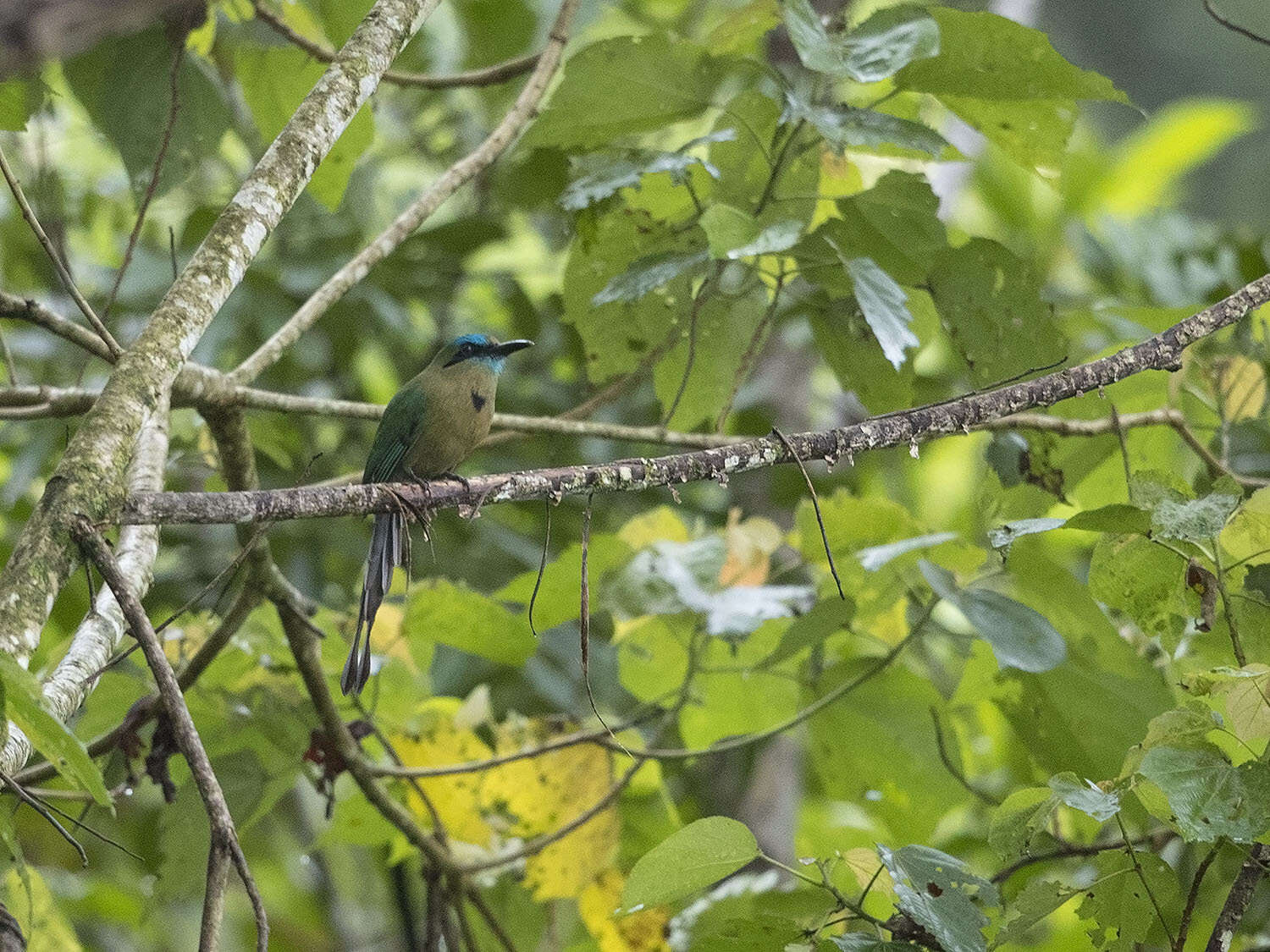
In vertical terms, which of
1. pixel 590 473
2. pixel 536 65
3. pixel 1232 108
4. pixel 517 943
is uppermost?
pixel 536 65

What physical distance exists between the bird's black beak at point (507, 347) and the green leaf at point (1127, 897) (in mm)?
2136

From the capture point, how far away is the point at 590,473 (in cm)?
198

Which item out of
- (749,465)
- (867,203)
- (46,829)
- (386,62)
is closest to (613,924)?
(749,465)

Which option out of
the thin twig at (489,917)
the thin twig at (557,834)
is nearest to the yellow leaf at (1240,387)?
the thin twig at (557,834)

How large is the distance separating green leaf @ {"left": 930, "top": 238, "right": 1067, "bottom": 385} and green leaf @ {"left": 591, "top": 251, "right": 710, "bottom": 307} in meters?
0.64

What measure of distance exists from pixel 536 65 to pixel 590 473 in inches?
68.6

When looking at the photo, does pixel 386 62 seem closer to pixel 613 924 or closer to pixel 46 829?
pixel 613 924

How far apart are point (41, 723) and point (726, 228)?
5.17 ft

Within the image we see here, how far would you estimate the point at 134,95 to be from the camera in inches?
114

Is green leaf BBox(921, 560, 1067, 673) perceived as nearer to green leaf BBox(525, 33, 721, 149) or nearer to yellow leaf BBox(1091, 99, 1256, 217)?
green leaf BBox(525, 33, 721, 149)

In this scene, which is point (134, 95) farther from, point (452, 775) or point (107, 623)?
point (452, 775)

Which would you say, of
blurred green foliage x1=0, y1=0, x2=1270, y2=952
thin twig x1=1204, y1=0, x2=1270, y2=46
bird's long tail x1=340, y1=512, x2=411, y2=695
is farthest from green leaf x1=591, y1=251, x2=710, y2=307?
thin twig x1=1204, y1=0, x2=1270, y2=46

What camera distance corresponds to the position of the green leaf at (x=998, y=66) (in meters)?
2.62

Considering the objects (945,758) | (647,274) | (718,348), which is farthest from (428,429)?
(945,758)
